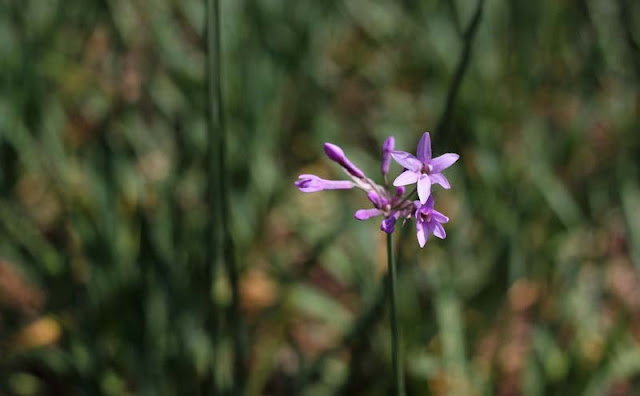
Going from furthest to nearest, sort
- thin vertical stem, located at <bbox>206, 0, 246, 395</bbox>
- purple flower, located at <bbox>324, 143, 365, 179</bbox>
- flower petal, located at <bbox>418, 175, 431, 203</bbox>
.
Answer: thin vertical stem, located at <bbox>206, 0, 246, 395</bbox>
purple flower, located at <bbox>324, 143, 365, 179</bbox>
flower petal, located at <bbox>418, 175, 431, 203</bbox>

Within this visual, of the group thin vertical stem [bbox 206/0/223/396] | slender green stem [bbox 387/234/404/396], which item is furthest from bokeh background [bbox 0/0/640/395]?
slender green stem [bbox 387/234/404/396]

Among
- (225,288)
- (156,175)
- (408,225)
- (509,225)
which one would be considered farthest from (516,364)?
(156,175)

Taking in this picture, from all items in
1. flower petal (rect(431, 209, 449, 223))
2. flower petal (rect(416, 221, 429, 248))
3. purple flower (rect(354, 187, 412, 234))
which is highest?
purple flower (rect(354, 187, 412, 234))

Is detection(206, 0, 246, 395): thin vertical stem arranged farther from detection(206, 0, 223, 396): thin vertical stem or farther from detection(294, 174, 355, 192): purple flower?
detection(294, 174, 355, 192): purple flower

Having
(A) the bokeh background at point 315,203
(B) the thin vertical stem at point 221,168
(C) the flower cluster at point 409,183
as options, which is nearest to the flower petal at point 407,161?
(C) the flower cluster at point 409,183

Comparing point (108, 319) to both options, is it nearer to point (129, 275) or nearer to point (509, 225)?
point (129, 275)

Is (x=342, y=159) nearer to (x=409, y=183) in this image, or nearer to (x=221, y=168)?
(x=409, y=183)

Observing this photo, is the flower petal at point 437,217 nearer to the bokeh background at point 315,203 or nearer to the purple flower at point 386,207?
the purple flower at point 386,207
